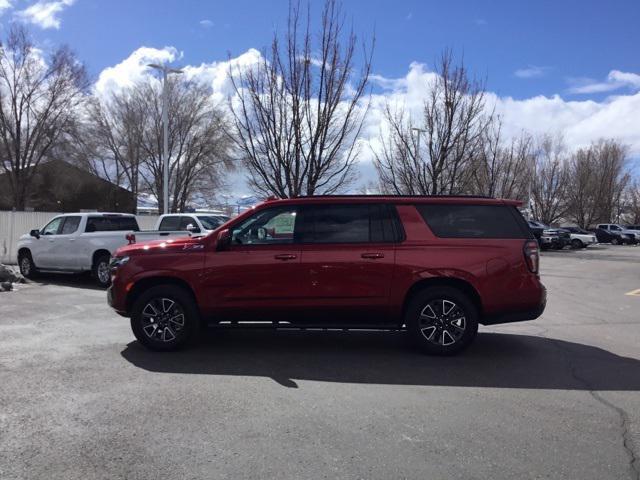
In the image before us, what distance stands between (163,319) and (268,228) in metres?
1.69

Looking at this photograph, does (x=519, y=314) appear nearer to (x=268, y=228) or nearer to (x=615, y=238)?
(x=268, y=228)

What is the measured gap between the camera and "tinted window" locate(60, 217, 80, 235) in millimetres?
14234

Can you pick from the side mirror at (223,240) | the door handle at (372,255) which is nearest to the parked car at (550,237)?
the door handle at (372,255)

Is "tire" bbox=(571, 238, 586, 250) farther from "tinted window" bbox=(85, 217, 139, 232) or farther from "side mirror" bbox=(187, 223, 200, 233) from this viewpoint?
"tinted window" bbox=(85, 217, 139, 232)

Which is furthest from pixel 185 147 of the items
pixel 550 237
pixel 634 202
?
pixel 634 202

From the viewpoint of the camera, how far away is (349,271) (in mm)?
6602

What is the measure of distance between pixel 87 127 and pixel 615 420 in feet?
148

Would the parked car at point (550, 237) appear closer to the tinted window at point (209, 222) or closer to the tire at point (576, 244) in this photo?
the tire at point (576, 244)

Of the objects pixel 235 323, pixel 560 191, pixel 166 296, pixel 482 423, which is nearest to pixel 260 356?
pixel 235 323

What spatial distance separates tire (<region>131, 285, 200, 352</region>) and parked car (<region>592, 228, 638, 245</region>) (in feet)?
173

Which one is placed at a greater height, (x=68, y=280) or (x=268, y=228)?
(x=268, y=228)

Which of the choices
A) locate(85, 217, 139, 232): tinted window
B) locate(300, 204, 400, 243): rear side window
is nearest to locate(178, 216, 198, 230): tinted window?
locate(85, 217, 139, 232): tinted window

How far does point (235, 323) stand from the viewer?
709 cm

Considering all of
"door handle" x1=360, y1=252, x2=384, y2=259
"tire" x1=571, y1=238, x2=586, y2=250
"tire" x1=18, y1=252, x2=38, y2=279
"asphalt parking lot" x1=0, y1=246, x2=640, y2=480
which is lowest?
"asphalt parking lot" x1=0, y1=246, x2=640, y2=480
